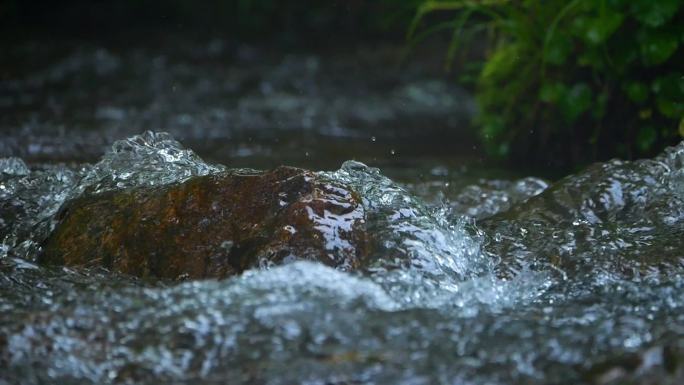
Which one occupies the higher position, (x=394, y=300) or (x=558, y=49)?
(x=558, y=49)

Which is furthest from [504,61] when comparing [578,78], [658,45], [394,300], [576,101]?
[394,300]

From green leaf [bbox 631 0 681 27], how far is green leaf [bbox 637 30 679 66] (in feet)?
0.20

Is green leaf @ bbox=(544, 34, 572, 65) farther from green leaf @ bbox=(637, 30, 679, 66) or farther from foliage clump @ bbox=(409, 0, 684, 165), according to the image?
green leaf @ bbox=(637, 30, 679, 66)

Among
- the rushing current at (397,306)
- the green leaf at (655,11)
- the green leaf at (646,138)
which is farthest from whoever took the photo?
the green leaf at (646,138)

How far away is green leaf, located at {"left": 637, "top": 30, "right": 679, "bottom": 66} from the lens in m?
3.33

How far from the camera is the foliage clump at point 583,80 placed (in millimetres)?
3420

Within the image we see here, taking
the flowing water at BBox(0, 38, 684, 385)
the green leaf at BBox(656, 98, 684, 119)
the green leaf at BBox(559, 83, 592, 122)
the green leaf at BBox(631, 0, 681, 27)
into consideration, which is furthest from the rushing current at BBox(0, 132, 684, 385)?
the green leaf at BBox(559, 83, 592, 122)

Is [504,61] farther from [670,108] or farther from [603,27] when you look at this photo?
[670,108]

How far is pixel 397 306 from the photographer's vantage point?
6.57 ft

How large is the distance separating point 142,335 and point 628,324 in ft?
3.20

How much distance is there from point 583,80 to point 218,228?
6.88ft

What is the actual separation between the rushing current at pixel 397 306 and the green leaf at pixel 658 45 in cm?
64

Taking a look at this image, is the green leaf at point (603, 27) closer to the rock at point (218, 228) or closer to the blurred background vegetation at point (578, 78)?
the blurred background vegetation at point (578, 78)

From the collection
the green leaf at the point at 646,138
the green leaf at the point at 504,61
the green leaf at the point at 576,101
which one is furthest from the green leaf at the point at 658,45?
the green leaf at the point at 504,61
